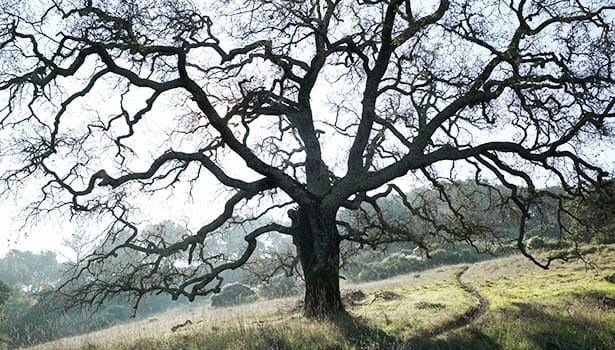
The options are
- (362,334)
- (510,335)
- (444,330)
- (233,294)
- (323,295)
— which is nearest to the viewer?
(510,335)

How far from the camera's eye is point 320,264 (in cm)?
1077

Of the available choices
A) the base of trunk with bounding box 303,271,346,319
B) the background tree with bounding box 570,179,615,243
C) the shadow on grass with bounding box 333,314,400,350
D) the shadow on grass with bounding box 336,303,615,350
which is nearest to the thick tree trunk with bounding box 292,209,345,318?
the base of trunk with bounding box 303,271,346,319

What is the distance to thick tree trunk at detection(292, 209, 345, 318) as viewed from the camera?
1054cm

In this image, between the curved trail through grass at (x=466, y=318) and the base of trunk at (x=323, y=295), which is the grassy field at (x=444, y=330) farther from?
the base of trunk at (x=323, y=295)

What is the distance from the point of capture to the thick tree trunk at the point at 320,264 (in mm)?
10539

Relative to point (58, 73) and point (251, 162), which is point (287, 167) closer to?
point (251, 162)

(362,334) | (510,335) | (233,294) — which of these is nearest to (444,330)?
(510,335)

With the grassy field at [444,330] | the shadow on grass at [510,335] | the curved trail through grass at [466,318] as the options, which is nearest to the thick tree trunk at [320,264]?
the grassy field at [444,330]

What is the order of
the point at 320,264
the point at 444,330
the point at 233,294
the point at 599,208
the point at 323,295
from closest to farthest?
→ the point at 444,330 → the point at 599,208 → the point at 323,295 → the point at 320,264 → the point at 233,294

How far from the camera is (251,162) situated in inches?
402

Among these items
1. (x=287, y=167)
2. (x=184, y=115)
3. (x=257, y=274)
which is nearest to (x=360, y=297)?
(x=257, y=274)

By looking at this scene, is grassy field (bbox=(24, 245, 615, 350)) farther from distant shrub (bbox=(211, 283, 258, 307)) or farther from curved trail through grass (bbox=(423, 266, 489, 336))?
distant shrub (bbox=(211, 283, 258, 307))

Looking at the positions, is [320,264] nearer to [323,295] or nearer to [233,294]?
[323,295]

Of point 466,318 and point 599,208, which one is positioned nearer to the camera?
point 599,208
